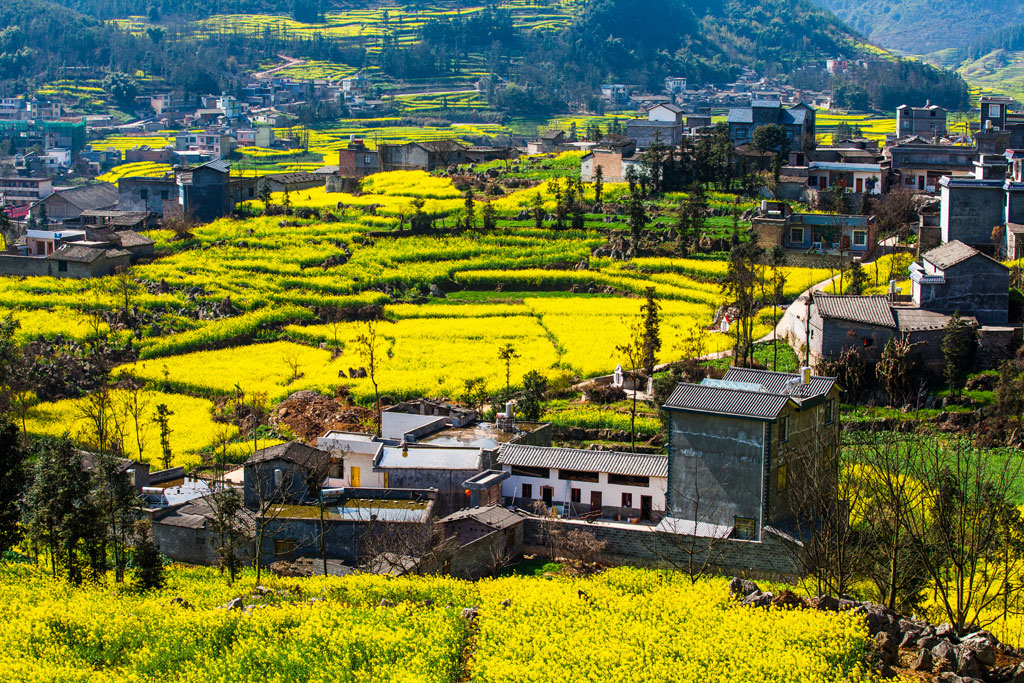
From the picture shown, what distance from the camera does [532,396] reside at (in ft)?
131

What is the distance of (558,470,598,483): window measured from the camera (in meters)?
33.8

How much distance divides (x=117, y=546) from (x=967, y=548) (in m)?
19.2

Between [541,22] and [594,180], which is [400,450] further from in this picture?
[541,22]

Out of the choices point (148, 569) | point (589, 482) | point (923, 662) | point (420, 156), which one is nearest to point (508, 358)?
point (589, 482)

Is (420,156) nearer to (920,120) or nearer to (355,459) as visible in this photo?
(920,120)

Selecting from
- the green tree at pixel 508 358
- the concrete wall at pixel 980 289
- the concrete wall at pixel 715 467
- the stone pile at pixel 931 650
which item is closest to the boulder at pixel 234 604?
the concrete wall at pixel 715 467

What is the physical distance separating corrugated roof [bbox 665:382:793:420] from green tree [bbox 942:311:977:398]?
9.40 metres

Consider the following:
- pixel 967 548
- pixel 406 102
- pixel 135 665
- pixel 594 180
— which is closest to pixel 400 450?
pixel 135 665

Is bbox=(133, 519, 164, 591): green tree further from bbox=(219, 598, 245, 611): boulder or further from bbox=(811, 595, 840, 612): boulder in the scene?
bbox=(811, 595, 840, 612): boulder

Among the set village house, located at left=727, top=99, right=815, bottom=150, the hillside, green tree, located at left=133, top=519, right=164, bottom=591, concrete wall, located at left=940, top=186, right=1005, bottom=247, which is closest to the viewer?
Answer: the hillside

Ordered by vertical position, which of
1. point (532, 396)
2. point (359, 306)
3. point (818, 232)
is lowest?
point (532, 396)

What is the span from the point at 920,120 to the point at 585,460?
56184mm

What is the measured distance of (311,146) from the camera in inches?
4016

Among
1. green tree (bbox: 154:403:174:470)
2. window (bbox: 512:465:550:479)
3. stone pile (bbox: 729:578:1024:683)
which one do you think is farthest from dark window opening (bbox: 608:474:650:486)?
green tree (bbox: 154:403:174:470)
